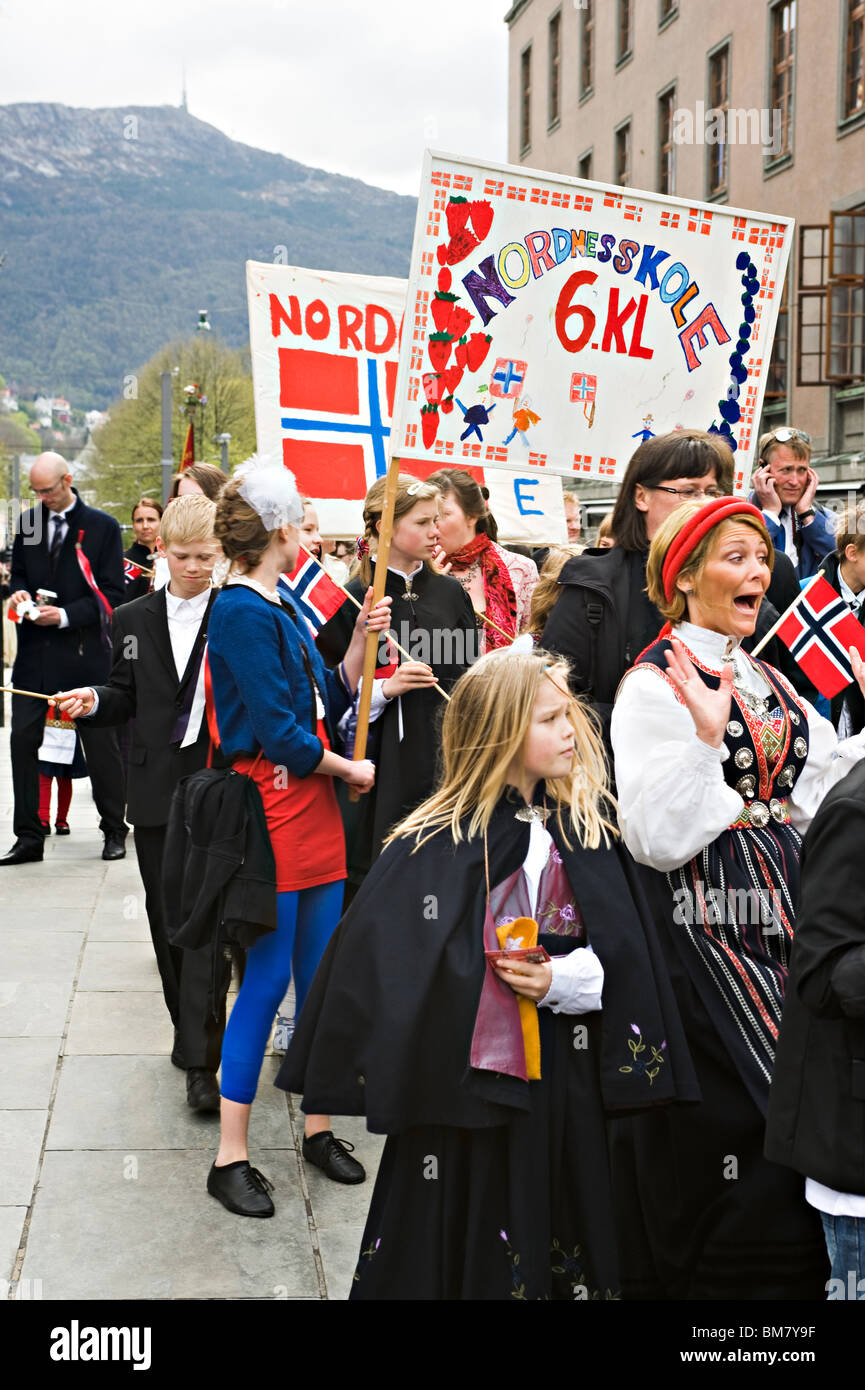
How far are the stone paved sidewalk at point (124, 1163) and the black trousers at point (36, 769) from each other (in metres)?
1.82

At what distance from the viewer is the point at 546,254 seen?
5.02m

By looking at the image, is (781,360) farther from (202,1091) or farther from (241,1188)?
(241,1188)

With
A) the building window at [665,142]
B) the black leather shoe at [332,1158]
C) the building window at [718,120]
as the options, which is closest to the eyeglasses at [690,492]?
the black leather shoe at [332,1158]

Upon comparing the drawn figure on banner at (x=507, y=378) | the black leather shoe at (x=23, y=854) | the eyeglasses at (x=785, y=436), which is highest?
the drawn figure on banner at (x=507, y=378)

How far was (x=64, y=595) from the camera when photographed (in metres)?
8.90

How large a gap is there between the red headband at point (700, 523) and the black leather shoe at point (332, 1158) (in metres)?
1.93

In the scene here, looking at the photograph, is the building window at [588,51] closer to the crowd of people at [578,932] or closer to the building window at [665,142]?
the building window at [665,142]

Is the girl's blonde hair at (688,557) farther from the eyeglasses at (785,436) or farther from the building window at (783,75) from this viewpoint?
the building window at (783,75)

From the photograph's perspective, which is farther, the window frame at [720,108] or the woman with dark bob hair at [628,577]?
the window frame at [720,108]

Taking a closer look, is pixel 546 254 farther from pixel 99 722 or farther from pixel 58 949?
pixel 58 949

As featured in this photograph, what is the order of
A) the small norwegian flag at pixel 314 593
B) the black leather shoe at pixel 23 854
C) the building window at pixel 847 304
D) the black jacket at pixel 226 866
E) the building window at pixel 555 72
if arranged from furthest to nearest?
the building window at pixel 555 72 < the building window at pixel 847 304 < the black leather shoe at pixel 23 854 < the small norwegian flag at pixel 314 593 < the black jacket at pixel 226 866

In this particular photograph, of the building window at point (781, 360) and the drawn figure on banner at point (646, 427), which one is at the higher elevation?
the building window at point (781, 360)

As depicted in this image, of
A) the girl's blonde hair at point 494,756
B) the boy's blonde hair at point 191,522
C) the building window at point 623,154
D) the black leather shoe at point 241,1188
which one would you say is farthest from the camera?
the building window at point 623,154

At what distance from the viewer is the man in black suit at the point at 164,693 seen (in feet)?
17.5
